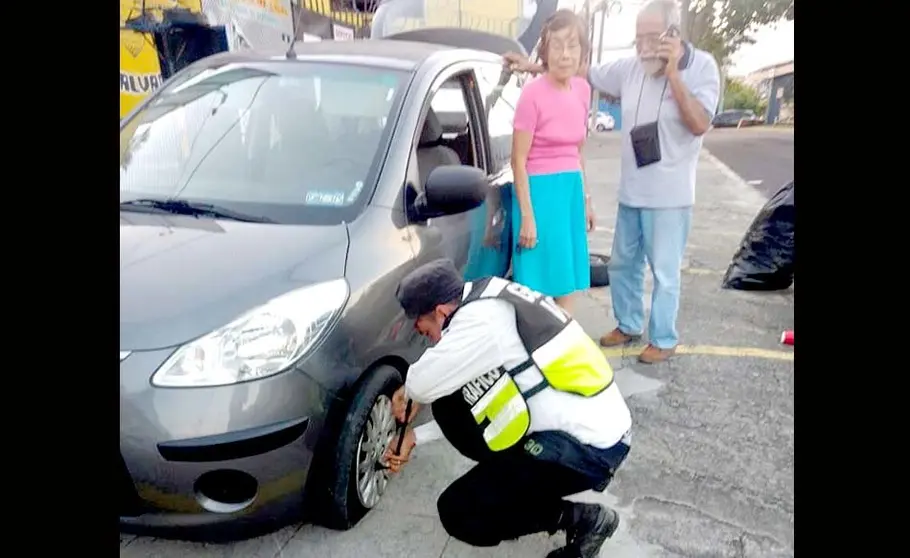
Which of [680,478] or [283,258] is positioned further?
[680,478]

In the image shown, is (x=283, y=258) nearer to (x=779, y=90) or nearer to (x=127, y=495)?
(x=127, y=495)

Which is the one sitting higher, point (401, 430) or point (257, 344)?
point (257, 344)

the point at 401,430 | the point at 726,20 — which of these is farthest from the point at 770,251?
the point at 401,430

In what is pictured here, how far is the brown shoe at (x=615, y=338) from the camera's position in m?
4.22

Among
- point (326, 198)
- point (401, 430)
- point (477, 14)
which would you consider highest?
point (477, 14)

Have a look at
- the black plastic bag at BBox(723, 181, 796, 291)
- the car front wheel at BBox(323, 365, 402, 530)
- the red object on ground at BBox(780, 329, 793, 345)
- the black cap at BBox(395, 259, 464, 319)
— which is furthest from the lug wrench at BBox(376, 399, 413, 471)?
the black plastic bag at BBox(723, 181, 796, 291)

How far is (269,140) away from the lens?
114 inches

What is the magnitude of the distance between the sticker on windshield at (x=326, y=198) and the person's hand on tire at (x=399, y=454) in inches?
33.2

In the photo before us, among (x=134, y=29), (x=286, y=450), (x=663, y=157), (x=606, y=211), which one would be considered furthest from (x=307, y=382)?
(x=606, y=211)

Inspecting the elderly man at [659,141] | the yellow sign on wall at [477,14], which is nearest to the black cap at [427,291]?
the elderly man at [659,141]

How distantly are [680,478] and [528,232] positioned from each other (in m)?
1.30

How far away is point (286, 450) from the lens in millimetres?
2100
